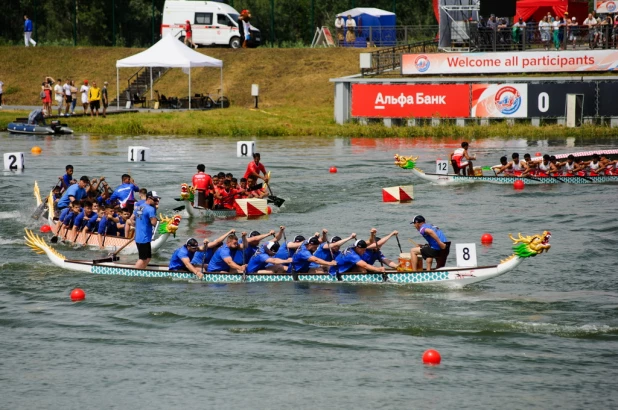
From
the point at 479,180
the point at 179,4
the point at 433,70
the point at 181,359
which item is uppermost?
the point at 179,4

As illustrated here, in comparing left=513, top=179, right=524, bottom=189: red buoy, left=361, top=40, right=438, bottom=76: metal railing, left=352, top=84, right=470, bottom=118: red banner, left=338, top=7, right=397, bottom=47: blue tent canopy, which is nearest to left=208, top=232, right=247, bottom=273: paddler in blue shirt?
left=513, top=179, right=524, bottom=189: red buoy

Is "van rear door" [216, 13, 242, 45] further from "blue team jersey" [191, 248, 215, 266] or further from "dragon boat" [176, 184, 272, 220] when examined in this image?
"blue team jersey" [191, 248, 215, 266]

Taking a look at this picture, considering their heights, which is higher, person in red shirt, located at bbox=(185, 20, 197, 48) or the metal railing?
person in red shirt, located at bbox=(185, 20, 197, 48)

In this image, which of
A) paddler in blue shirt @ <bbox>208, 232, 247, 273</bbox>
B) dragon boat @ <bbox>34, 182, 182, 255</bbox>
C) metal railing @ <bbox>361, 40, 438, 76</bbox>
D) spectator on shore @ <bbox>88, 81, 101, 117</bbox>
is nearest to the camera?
paddler in blue shirt @ <bbox>208, 232, 247, 273</bbox>

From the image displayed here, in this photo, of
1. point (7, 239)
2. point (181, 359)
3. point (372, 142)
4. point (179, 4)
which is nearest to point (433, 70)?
point (372, 142)

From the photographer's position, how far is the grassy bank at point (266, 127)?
135ft

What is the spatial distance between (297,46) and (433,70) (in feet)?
49.6

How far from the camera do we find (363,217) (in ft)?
88.4

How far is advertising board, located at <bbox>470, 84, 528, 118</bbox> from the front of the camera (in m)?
41.3

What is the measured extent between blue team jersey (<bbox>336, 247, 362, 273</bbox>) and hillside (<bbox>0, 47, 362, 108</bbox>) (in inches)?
1212

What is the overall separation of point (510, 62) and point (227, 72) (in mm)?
17627

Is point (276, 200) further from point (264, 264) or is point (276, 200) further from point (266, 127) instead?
point (266, 127)

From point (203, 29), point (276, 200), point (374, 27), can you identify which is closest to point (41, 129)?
point (203, 29)

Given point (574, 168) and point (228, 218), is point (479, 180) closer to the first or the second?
point (574, 168)
